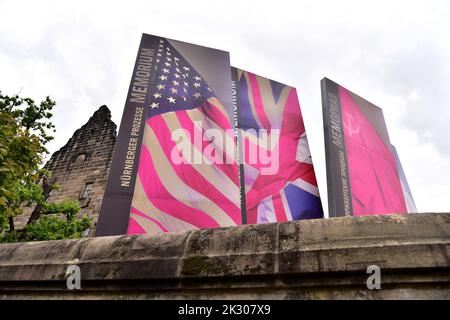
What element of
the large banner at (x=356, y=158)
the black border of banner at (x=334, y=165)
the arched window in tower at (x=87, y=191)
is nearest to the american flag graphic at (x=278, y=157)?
the black border of banner at (x=334, y=165)

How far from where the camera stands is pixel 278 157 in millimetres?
15125

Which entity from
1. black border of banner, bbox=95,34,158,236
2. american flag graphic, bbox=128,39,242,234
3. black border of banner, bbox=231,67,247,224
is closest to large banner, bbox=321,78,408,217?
black border of banner, bbox=231,67,247,224

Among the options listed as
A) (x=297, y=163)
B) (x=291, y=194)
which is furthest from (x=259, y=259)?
(x=297, y=163)

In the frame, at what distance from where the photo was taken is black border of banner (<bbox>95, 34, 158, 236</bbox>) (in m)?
10.2

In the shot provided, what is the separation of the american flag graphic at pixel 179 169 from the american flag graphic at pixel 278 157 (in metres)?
1.52

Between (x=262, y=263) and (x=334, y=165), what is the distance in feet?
43.2

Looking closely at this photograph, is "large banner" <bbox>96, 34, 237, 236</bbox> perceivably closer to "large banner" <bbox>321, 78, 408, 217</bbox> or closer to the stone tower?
"large banner" <bbox>321, 78, 408, 217</bbox>

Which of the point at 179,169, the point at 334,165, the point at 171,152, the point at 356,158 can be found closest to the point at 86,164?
the point at 171,152

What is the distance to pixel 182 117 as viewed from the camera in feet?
42.8

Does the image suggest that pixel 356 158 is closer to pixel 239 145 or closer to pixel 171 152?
pixel 239 145

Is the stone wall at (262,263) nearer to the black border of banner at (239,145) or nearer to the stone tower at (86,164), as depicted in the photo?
the black border of banner at (239,145)

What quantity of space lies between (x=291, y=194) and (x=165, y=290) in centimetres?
1279

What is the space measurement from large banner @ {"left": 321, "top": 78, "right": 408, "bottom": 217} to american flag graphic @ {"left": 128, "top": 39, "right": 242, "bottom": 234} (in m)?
4.26
